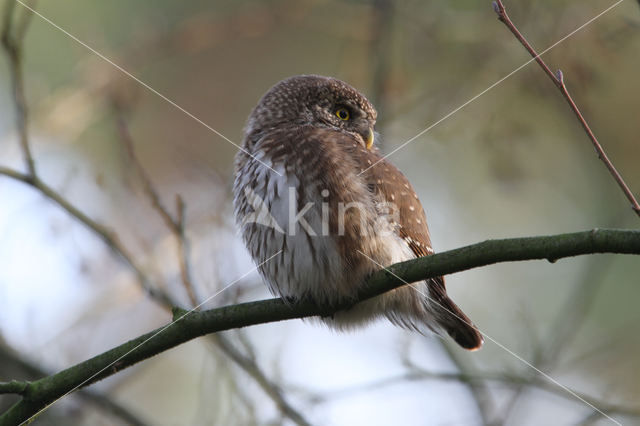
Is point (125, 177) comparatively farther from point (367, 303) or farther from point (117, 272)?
point (367, 303)

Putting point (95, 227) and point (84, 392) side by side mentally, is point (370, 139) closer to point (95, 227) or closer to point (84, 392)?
point (95, 227)

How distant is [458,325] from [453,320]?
4cm

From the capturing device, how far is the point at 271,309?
11.7 ft

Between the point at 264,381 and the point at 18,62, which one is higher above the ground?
the point at 18,62

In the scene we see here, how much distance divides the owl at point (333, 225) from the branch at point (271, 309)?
197 mm

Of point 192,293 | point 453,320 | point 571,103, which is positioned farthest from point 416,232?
point 571,103

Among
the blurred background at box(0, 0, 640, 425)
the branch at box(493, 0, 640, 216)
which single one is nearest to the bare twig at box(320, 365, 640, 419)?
the blurred background at box(0, 0, 640, 425)

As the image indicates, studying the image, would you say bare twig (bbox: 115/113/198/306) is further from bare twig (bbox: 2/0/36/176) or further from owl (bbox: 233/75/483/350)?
bare twig (bbox: 2/0/36/176)

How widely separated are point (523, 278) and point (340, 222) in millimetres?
6526

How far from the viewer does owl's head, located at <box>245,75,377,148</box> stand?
4988 millimetres

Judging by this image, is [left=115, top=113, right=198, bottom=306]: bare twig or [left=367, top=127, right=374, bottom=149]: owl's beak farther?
[left=367, top=127, right=374, bottom=149]: owl's beak

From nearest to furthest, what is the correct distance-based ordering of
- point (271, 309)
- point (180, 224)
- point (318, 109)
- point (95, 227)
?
point (271, 309)
point (180, 224)
point (95, 227)
point (318, 109)

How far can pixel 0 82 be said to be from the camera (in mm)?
10719

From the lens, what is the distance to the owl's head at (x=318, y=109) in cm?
499
